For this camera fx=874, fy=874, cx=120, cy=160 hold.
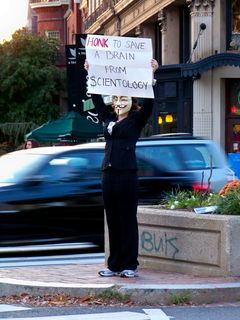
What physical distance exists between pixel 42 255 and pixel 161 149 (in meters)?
2.55

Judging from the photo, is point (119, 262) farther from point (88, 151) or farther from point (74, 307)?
point (88, 151)

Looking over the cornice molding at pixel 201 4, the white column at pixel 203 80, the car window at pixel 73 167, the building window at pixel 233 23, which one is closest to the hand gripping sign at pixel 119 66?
the car window at pixel 73 167

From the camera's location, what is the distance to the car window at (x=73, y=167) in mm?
12656

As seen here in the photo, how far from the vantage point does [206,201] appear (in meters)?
9.76

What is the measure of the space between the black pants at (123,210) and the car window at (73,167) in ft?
11.8

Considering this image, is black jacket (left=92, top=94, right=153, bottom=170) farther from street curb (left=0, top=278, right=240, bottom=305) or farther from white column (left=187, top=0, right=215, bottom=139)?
white column (left=187, top=0, right=215, bottom=139)

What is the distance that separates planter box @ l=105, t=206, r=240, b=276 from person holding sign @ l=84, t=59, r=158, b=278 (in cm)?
50

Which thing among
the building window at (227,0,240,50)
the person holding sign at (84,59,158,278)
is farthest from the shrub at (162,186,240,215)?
the building window at (227,0,240,50)

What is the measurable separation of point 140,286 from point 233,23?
834 inches

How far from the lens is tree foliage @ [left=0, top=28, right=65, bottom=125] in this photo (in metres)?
46.5

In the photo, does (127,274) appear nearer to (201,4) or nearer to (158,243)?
(158,243)

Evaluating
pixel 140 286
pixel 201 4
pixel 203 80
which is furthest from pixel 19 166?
pixel 201 4

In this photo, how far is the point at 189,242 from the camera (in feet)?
30.0

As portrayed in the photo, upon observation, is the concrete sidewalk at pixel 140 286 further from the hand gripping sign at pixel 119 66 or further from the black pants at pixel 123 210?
the hand gripping sign at pixel 119 66
